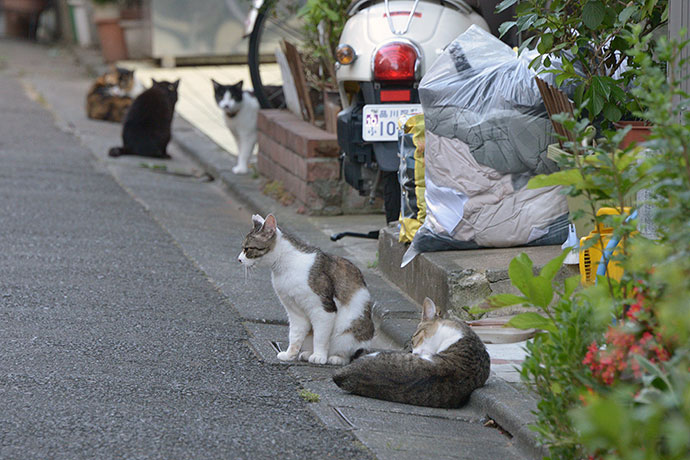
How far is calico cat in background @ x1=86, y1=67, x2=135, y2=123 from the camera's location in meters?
11.7

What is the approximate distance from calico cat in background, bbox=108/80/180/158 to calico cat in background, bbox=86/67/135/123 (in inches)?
76.5

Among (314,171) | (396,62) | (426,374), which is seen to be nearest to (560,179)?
(426,374)

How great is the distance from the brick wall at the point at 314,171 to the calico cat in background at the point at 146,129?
8.23ft

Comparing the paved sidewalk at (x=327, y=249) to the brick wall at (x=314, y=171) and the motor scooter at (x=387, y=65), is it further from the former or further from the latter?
the motor scooter at (x=387, y=65)

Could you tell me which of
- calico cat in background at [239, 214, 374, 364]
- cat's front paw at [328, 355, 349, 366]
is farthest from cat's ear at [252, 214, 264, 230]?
cat's front paw at [328, 355, 349, 366]

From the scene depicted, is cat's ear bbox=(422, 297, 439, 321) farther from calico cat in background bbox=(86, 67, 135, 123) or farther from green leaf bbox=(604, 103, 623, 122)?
calico cat in background bbox=(86, 67, 135, 123)

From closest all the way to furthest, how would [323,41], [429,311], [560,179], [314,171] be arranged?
[560,179]
[429,311]
[314,171]
[323,41]

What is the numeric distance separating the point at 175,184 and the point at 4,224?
229cm

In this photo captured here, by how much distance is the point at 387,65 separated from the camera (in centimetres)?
551

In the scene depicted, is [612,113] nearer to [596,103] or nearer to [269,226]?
[596,103]

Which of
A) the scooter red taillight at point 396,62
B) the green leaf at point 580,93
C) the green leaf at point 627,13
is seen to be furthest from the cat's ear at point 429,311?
the scooter red taillight at point 396,62

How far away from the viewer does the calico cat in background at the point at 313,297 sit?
4.09 metres

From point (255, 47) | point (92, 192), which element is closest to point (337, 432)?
point (92, 192)

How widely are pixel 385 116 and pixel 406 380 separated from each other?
2.31m
